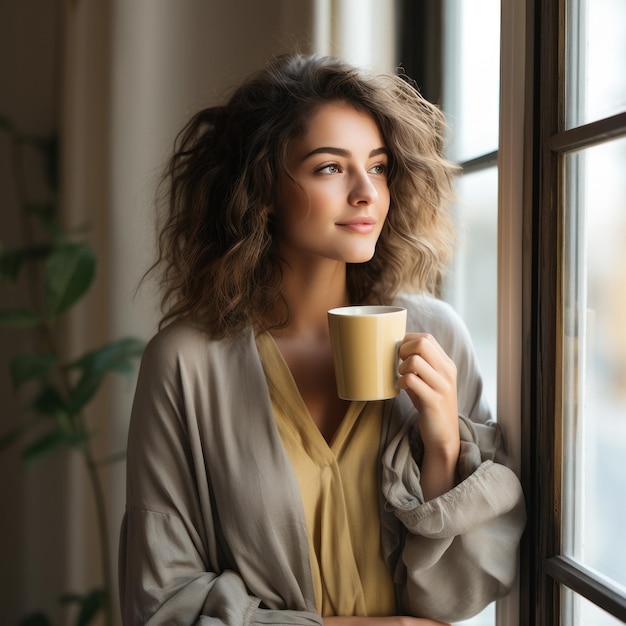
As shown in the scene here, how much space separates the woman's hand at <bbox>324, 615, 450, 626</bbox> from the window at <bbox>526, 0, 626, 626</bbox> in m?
0.14

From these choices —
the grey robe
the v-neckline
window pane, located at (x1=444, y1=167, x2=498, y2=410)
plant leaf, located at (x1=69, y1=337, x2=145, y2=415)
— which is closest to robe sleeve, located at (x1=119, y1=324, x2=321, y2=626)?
the grey robe

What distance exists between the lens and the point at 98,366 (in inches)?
72.4

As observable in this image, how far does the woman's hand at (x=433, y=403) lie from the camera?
914 mm

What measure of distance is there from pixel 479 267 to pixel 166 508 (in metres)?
0.71

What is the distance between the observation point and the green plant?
6.02ft

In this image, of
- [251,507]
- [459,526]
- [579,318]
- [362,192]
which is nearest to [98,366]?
[251,507]

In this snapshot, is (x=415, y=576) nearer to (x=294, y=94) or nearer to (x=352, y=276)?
(x=352, y=276)

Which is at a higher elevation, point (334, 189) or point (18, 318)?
point (334, 189)

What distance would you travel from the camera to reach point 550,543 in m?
0.93

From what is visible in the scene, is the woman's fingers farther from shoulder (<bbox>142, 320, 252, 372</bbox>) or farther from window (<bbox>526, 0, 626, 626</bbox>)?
shoulder (<bbox>142, 320, 252, 372</bbox>)

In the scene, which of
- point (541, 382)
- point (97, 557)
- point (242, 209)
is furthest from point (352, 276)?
point (97, 557)

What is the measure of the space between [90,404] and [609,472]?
143cm

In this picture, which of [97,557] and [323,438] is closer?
[323,438]

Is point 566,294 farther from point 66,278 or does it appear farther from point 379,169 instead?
point 66,278
